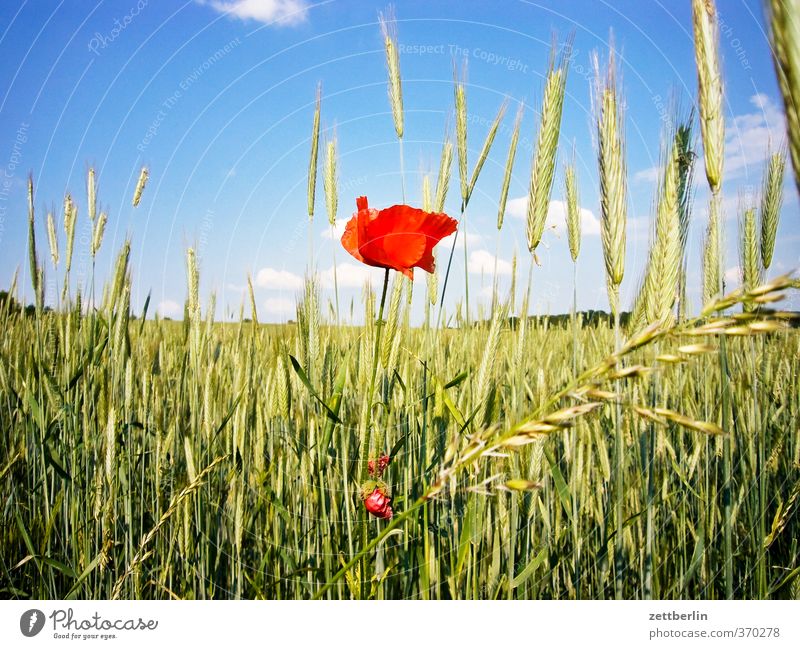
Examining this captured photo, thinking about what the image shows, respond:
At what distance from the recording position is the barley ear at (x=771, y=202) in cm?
108

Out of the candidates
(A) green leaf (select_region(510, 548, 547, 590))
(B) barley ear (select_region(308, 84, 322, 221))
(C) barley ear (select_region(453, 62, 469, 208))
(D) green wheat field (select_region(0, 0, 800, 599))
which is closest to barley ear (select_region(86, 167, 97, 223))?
(D) green wheat field (select_region(0, 0, 800, 599))

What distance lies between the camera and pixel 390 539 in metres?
1.05

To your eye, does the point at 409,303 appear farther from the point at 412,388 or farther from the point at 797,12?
the point at 797,12

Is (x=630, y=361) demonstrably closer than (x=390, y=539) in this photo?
No

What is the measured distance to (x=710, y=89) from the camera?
33.5 inches

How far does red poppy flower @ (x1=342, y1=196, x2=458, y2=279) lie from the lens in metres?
0.86

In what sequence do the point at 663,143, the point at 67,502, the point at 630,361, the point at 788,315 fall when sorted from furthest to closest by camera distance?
1. the point at 630,361
2. the point at 67,502
3. the point at 663,143
4. the point at 788,315

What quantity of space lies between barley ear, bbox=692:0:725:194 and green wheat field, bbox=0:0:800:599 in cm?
1

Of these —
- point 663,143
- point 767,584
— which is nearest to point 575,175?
point 663,143

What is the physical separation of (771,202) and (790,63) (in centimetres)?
81

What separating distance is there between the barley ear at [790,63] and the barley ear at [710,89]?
440 millimetres

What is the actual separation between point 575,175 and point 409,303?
1.45ft

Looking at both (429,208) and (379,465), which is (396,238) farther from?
(379,465)

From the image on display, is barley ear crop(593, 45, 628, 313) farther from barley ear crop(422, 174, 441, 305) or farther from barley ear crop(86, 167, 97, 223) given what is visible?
barley ear crop(86, 167, 97, 223)
